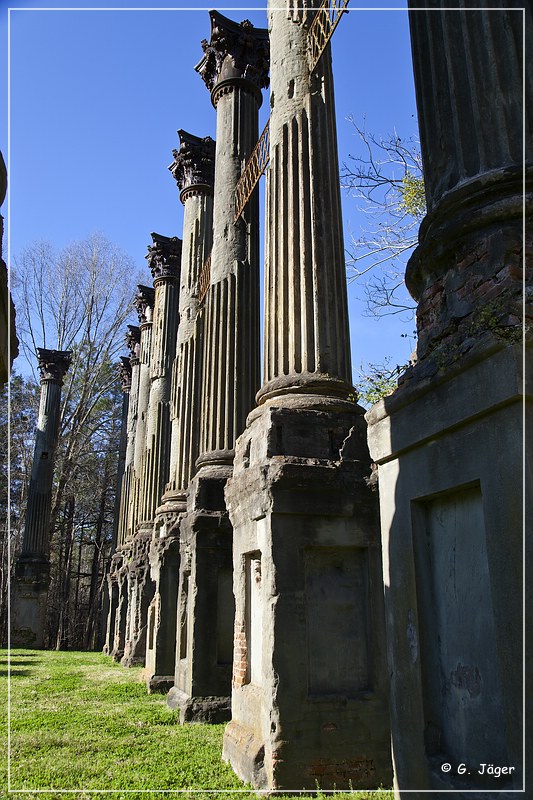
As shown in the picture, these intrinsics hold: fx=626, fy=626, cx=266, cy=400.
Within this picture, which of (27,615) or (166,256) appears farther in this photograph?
(27,615)

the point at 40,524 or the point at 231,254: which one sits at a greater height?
the point at 231,254

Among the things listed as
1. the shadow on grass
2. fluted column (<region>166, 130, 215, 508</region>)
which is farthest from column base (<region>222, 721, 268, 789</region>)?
the shadow on grass

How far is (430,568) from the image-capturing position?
3572 millimetres

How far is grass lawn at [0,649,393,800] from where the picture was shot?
632 centimetres

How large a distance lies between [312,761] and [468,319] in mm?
4566

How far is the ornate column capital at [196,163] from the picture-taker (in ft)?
54.9

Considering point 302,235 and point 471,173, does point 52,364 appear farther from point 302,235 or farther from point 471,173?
point 471,173

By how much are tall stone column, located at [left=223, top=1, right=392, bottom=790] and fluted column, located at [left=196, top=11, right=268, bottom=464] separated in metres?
3.45

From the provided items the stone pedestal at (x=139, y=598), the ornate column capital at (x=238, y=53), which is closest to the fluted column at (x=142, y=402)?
the stone pedestal at (x=139, y=598)

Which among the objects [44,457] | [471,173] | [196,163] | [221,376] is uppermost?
[196,163]

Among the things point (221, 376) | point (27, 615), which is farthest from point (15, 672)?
point (27, 615)

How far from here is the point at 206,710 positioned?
9719mm

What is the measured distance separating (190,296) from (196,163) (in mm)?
3772

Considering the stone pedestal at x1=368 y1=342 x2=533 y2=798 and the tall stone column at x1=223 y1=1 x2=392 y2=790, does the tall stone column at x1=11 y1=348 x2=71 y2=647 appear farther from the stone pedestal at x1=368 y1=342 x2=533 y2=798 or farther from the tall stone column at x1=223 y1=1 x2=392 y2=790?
the stone pedestal at x1=368 y1=342 x2=533 y2=798
